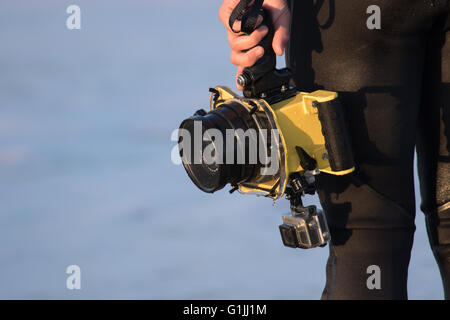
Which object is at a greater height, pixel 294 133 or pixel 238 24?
pixel 238 24

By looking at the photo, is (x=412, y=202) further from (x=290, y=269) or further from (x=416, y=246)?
(x=416, y=246)

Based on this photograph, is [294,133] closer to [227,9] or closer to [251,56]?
[251,56]

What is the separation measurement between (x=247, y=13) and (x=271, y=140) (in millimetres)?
233

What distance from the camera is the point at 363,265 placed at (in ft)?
4.61

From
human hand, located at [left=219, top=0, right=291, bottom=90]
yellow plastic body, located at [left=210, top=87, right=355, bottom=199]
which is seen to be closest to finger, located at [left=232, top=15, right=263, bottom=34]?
human hand, located at [left=219, top=0, right=291, bottom=90]

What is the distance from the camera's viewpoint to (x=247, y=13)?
1382 millimetres

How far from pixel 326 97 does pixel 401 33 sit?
175 mm

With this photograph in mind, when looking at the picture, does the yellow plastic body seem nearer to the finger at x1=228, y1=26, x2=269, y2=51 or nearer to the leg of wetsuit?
the finger at x1=228, y1=26, x2=269, y2=51

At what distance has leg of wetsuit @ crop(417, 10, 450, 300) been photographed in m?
1.43

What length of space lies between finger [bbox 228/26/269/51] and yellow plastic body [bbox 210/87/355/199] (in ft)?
0.32

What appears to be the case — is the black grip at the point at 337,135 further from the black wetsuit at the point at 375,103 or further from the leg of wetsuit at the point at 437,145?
the leg of wetsuit at the point at 437,145

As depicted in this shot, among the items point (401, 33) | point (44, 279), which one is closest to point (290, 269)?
point (44, 279)

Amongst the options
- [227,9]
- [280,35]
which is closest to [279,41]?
[280,35]

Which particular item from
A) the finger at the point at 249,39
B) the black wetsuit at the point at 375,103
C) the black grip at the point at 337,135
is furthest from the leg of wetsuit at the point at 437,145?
the finger at the point at 249,39
